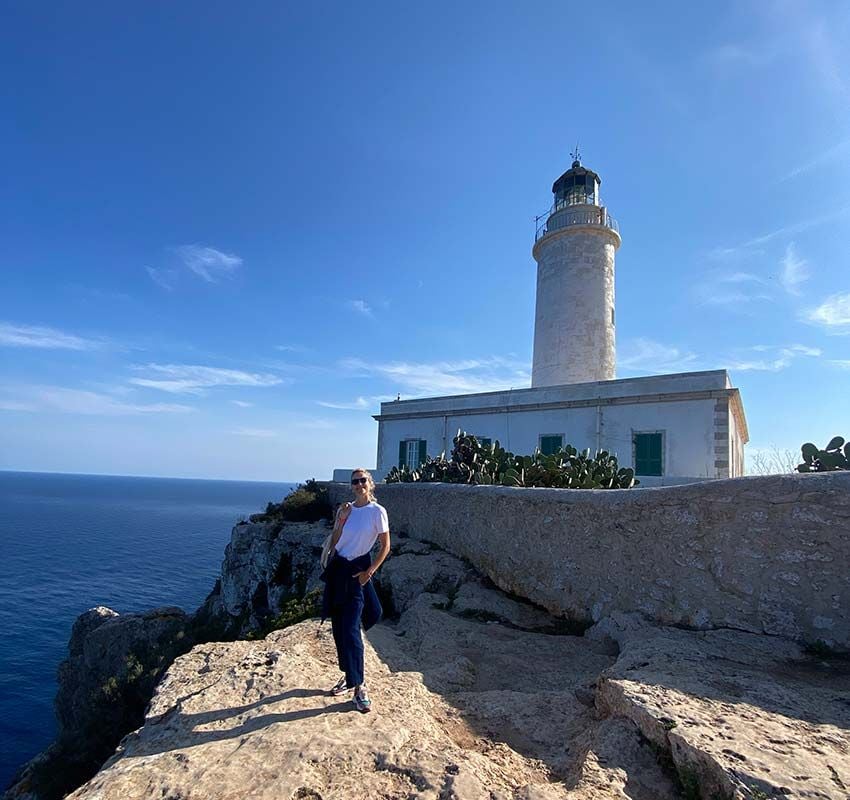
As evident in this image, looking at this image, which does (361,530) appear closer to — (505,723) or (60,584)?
(505,723)

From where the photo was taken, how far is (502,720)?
3682mm

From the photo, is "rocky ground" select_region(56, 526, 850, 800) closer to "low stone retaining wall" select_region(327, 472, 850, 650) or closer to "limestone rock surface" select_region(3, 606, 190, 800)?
"low stone retaining wall" select_region(327, 472, 850, 650)

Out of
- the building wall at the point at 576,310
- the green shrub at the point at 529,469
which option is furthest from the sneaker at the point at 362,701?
the building wall at the point at 576,310

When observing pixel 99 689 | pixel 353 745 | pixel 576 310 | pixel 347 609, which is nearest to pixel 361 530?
pixel 347 609

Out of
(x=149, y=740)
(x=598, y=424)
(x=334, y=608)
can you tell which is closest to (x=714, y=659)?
(x=334, y=608)

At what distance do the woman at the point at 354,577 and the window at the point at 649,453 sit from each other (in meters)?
13.7

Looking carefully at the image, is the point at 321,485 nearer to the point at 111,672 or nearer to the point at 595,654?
the point at 111,672

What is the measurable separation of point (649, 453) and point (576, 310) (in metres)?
7.39

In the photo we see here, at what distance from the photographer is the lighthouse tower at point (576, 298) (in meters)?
20.8

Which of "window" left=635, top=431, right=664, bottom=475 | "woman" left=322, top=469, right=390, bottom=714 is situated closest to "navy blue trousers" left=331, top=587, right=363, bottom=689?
"woman" left=322, top=469, right=390, bottom=714

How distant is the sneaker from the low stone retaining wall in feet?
9.82

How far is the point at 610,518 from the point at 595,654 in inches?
56.6

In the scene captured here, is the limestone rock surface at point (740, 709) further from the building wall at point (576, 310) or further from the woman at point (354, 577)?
the building wall at point (576, 310)

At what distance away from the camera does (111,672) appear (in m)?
17.2
